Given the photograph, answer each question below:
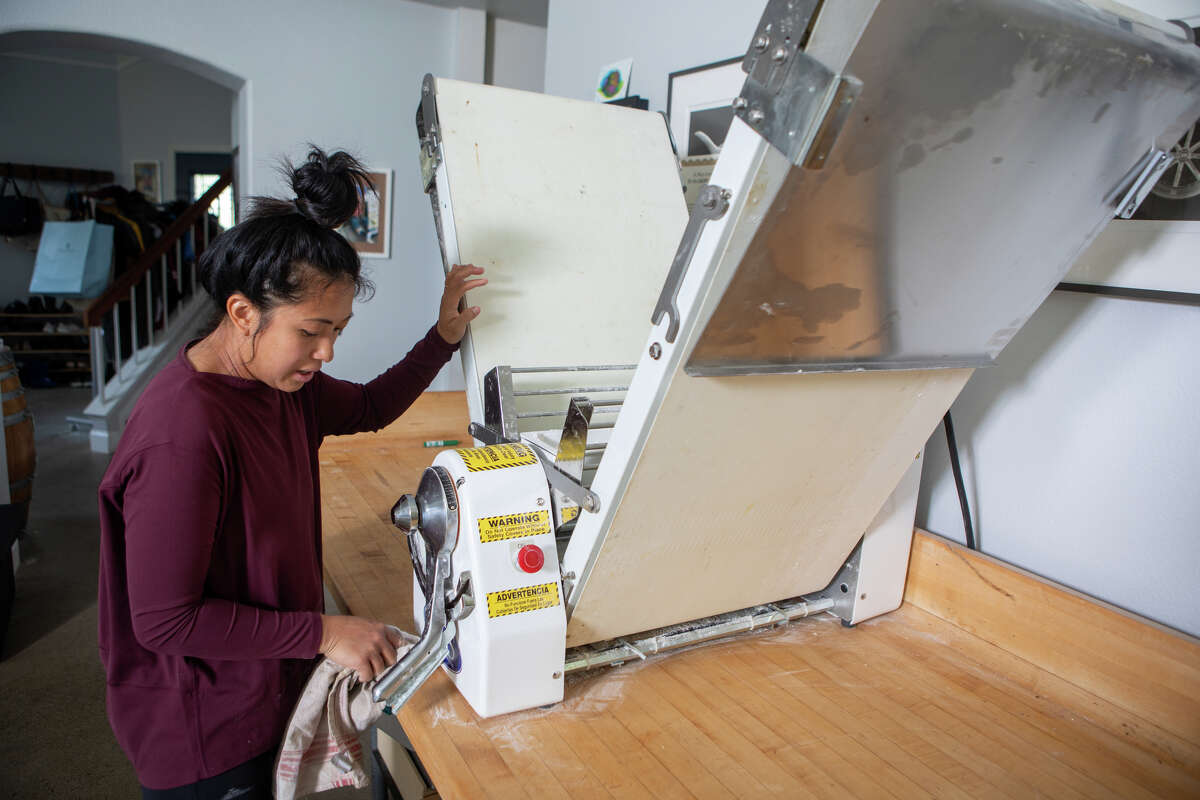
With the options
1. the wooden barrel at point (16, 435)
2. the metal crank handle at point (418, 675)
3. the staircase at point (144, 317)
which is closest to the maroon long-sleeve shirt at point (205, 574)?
the metal crank handle at point (418, 675)

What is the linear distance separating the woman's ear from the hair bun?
5.1 inches

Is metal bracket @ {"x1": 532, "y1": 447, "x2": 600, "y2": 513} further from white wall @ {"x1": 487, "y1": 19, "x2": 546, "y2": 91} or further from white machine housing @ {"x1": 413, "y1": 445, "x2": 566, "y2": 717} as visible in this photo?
white wall @ {"x1": 487, "y1": 19, "x2": 546, "y2": 91}

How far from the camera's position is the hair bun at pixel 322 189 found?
0.88 metres

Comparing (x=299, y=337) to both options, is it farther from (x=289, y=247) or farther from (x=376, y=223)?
(x=376, y=223)

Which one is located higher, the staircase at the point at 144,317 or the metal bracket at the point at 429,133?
the metal bracket at the point at 429,133

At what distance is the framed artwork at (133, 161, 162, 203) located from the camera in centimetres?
677

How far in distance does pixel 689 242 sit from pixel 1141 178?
0.52 metres

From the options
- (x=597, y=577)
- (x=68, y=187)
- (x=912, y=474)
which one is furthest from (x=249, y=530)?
(x=68, y=187)

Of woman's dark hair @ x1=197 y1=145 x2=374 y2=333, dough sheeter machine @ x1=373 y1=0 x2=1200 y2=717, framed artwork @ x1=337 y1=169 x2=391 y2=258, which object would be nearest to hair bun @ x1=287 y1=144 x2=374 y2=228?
woman's dark hair @ x1=197 y1=145 x2=374 y2=333

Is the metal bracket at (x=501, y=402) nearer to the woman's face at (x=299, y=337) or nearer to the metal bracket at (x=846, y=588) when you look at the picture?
the woman's face at (x=299, y=337)

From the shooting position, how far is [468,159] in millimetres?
1156

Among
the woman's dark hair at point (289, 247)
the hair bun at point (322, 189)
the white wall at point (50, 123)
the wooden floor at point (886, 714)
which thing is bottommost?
the wooden floor at point (886, 714)

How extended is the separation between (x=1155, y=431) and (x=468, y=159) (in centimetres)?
104

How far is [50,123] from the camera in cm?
646
